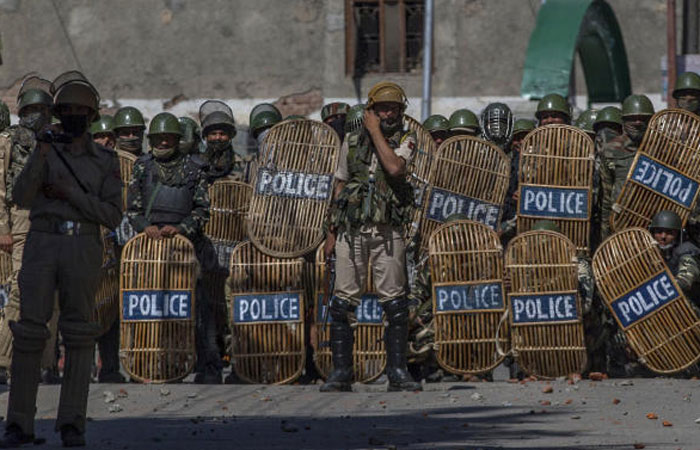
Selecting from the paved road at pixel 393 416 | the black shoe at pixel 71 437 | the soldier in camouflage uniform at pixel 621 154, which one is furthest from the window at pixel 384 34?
the black shoe at pixel 71 437

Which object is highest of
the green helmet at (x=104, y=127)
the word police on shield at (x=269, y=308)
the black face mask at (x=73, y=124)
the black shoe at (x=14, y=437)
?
the green helmet at (x=104, y=127)

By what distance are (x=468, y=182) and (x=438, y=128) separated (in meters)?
1.31

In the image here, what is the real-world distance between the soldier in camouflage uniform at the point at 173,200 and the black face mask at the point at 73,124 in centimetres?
371

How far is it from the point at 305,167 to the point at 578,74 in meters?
14.5

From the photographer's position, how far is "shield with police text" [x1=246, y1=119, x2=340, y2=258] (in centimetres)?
1197

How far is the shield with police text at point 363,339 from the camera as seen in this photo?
38.3ft

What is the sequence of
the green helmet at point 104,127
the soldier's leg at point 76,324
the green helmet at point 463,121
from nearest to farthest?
the soldier's leg at point 76,324 < the green helmet at point 104,127 < the green helmet at point 463,121

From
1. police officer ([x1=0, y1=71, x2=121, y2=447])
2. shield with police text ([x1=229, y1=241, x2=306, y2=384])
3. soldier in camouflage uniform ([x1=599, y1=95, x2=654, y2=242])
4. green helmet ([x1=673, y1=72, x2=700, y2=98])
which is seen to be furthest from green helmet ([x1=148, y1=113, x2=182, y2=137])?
police officer ([x1=0, y1=71, x2=121, y2=447])

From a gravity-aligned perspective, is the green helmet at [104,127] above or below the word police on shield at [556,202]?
above

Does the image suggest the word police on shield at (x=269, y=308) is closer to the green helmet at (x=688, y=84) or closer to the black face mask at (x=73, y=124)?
the green helmet at (x=688, y=84)

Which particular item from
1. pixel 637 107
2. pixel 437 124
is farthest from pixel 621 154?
pixel 437 124

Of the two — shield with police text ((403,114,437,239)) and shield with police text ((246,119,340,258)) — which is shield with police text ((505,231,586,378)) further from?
shield with police text ((246,119,340,258))

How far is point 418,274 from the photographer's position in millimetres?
11883

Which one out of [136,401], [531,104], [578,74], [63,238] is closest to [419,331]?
[136,401]
